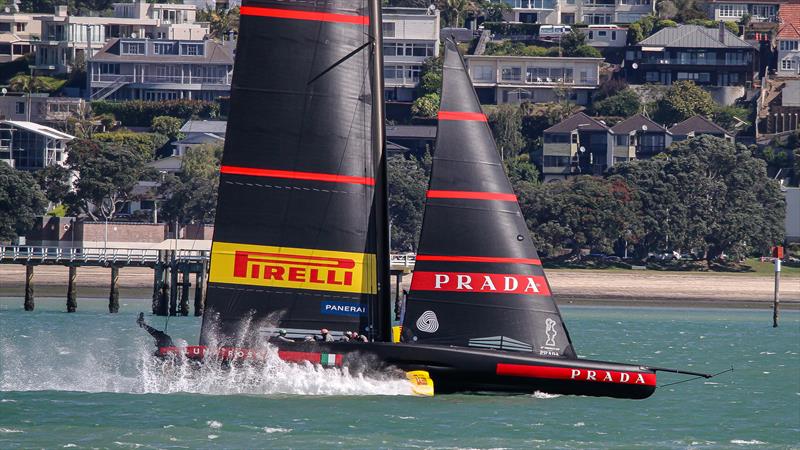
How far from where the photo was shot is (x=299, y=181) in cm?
3025

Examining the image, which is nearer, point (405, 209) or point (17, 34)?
point (405, 209)

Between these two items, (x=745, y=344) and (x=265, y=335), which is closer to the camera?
(x=265, y=335)

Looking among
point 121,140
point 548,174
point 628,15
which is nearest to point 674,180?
point 548,174

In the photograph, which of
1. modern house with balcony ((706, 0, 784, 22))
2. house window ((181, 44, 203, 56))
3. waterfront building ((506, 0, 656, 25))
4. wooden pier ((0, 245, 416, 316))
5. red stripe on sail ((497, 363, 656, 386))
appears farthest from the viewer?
waterfront building ((506, 0, 656, 25))

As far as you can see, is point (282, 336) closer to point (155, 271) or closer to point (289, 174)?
point (289, 174)

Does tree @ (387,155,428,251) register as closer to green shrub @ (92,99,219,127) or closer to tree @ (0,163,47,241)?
tree @ (0,163,47,241)

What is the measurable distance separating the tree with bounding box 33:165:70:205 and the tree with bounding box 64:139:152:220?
0.64m

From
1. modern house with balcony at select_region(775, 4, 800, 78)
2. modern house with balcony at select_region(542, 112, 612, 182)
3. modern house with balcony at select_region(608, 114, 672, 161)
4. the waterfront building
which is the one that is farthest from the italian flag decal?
the waterfront building

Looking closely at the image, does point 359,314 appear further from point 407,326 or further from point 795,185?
point 795,185

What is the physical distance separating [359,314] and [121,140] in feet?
268

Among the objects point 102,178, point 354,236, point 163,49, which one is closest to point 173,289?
point 354,236

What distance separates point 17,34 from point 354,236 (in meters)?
121

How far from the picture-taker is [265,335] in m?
30.5

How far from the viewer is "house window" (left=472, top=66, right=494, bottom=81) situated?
128m
